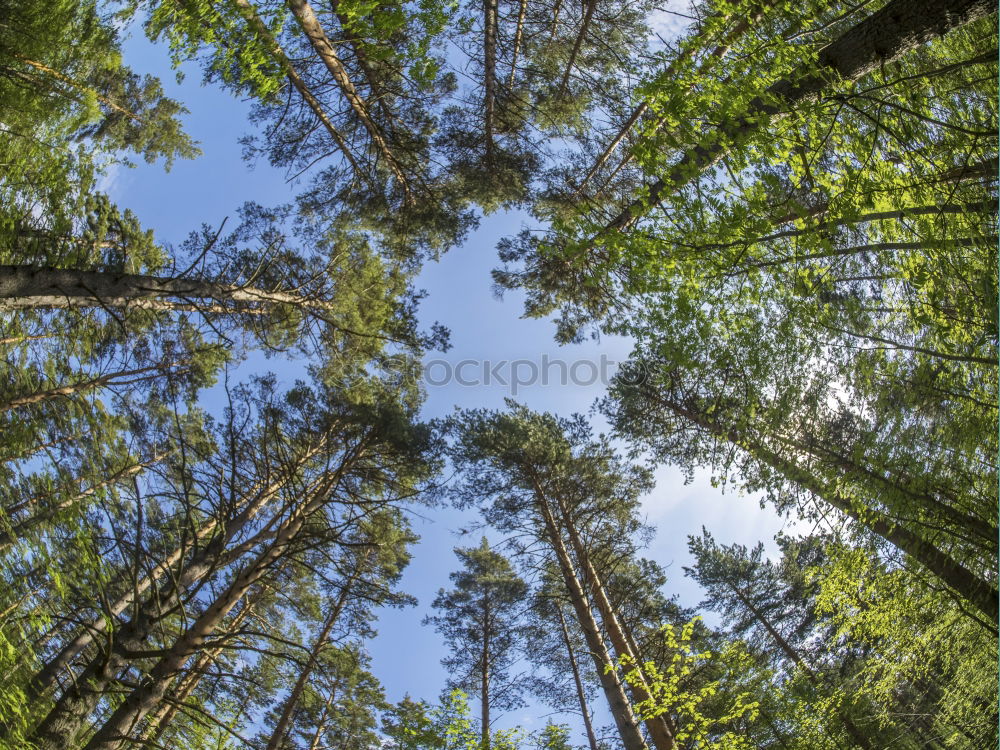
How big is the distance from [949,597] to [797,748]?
2883mm

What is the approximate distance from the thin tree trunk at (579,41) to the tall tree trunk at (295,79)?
12.8 ft

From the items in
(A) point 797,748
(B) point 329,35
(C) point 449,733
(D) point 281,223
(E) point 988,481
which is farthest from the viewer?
(D) point 281,223

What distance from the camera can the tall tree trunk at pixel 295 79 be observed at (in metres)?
5.08

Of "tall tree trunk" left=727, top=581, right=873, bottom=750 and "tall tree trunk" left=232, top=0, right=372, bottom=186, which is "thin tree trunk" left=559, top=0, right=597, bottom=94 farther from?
"tall tree trunk" left=727, top=581, right=873, bottom=750

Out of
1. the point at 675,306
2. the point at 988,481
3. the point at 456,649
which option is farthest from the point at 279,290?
the point at 456,649

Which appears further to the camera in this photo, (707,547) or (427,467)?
(707,547)

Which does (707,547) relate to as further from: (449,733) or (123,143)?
(123,143)

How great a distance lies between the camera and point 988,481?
12.6 ft

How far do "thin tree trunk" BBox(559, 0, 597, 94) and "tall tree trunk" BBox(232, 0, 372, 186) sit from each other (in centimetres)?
389

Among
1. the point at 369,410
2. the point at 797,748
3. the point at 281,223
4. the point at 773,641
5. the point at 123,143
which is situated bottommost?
the point at 797,748

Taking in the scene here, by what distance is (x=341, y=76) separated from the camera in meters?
7.38

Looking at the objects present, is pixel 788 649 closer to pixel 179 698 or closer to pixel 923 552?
pixel 923 552

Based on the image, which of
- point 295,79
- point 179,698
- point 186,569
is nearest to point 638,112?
point 295,79

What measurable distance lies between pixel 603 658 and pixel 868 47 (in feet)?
22.7
